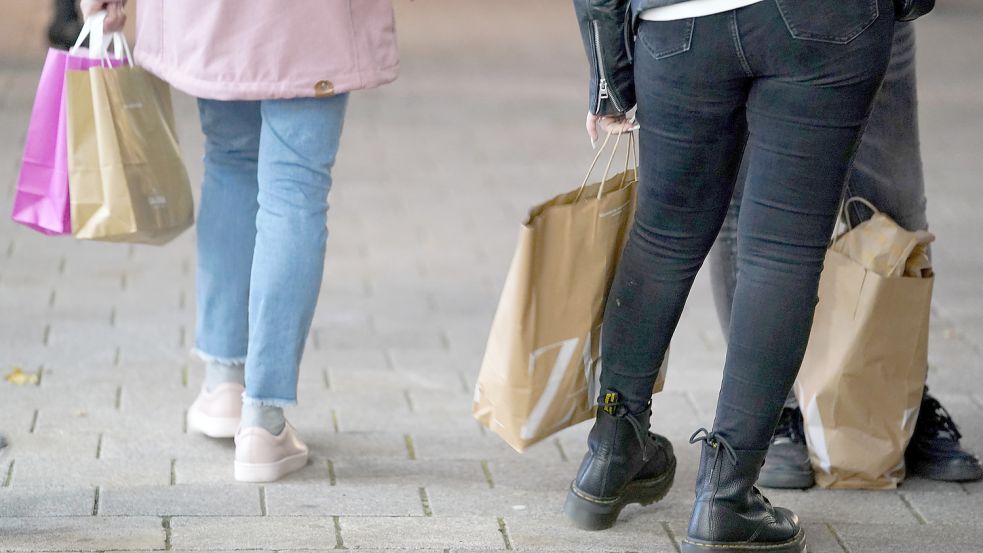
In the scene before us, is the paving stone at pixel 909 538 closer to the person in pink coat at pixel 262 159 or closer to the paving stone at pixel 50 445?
the person in pink coat at pixel 262 159

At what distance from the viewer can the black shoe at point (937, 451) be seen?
3.21m

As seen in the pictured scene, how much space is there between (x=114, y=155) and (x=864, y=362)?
173cm

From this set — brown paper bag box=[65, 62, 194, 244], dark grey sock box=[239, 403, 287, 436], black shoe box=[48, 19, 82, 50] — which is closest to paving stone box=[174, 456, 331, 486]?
dark grey sock box=[239, 403, 287, 436]

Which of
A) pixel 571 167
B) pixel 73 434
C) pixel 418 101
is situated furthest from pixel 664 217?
pixel 418 101

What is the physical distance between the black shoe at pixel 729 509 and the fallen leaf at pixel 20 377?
1948mm

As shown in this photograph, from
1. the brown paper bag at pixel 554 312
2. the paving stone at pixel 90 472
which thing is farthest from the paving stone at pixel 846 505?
the paving stone at pixel 90 472

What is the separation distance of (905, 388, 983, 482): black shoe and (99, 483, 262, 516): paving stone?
155cm

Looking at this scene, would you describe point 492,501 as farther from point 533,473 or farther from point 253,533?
point 253,533

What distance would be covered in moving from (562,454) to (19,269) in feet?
7.83

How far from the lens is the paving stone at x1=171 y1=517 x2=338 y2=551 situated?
107 inches

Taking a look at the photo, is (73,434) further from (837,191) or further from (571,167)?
(571,167)

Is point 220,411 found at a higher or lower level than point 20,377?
higher

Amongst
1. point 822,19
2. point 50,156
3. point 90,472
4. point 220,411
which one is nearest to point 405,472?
point 220,411

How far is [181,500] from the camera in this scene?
9.63 ft
